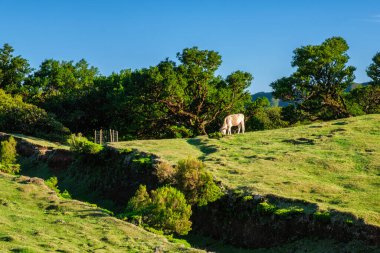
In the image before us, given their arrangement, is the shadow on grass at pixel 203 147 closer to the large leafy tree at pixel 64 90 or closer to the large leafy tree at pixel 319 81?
the large leafy tree at pixel 319 81

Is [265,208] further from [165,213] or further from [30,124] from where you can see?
[30,124]

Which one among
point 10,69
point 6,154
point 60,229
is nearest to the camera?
point 60,229

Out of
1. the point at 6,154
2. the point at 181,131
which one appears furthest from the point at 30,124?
the point at 181,131

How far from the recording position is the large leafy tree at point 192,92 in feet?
219

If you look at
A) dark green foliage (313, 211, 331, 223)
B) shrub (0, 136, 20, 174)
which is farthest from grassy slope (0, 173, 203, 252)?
shrub (0, 136, 20, 174)

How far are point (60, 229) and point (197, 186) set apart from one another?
1079 cm

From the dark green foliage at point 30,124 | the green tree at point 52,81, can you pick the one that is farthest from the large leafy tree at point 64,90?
the dark green foliage at point 30,124

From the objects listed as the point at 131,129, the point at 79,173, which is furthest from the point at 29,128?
the point at 79,173

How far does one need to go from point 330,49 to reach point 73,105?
3992 centimetres

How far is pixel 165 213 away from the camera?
28.3 metres

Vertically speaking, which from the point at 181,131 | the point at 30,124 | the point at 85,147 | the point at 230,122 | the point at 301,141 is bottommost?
the point at 85,147

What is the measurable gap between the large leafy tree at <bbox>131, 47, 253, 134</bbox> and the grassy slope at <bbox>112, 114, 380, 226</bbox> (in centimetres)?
1646

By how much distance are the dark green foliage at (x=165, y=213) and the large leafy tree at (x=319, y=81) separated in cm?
4292

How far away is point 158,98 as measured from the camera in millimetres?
67438
